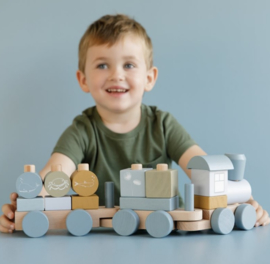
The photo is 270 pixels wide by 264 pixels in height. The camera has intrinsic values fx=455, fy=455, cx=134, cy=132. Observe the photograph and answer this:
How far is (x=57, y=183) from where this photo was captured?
873 millimetres

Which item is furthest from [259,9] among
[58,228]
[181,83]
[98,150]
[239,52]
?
[58,228]

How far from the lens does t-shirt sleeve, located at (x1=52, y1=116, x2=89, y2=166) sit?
1.18m

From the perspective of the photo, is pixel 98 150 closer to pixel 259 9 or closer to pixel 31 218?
pixel 31 218

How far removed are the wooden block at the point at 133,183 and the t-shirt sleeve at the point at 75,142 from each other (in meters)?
0.34

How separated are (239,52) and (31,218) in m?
0.84

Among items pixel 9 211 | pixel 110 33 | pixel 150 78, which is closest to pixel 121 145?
pixel 150 78

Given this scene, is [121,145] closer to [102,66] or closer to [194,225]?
[102,66]

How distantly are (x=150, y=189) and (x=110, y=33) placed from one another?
0.47 metres

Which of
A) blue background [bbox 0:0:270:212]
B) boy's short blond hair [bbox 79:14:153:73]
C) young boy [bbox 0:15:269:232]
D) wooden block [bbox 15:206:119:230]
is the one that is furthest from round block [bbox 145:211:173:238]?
blue background [bbox 0:0:270:212]

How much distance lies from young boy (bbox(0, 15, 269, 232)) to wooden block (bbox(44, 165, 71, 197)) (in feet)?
0.77

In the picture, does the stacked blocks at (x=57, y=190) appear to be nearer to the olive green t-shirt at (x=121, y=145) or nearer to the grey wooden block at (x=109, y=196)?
the grey wooden block at (x=109, y=196)

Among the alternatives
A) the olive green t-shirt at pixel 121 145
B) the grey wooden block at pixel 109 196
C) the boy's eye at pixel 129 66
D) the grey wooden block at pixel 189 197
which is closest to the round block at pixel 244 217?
the grey wooden block at pixel 189 197

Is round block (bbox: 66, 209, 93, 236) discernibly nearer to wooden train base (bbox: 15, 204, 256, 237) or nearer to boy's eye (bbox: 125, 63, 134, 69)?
wooden train base (bbox: 15, 204, 256, 237)

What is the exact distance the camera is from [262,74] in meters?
1.38
